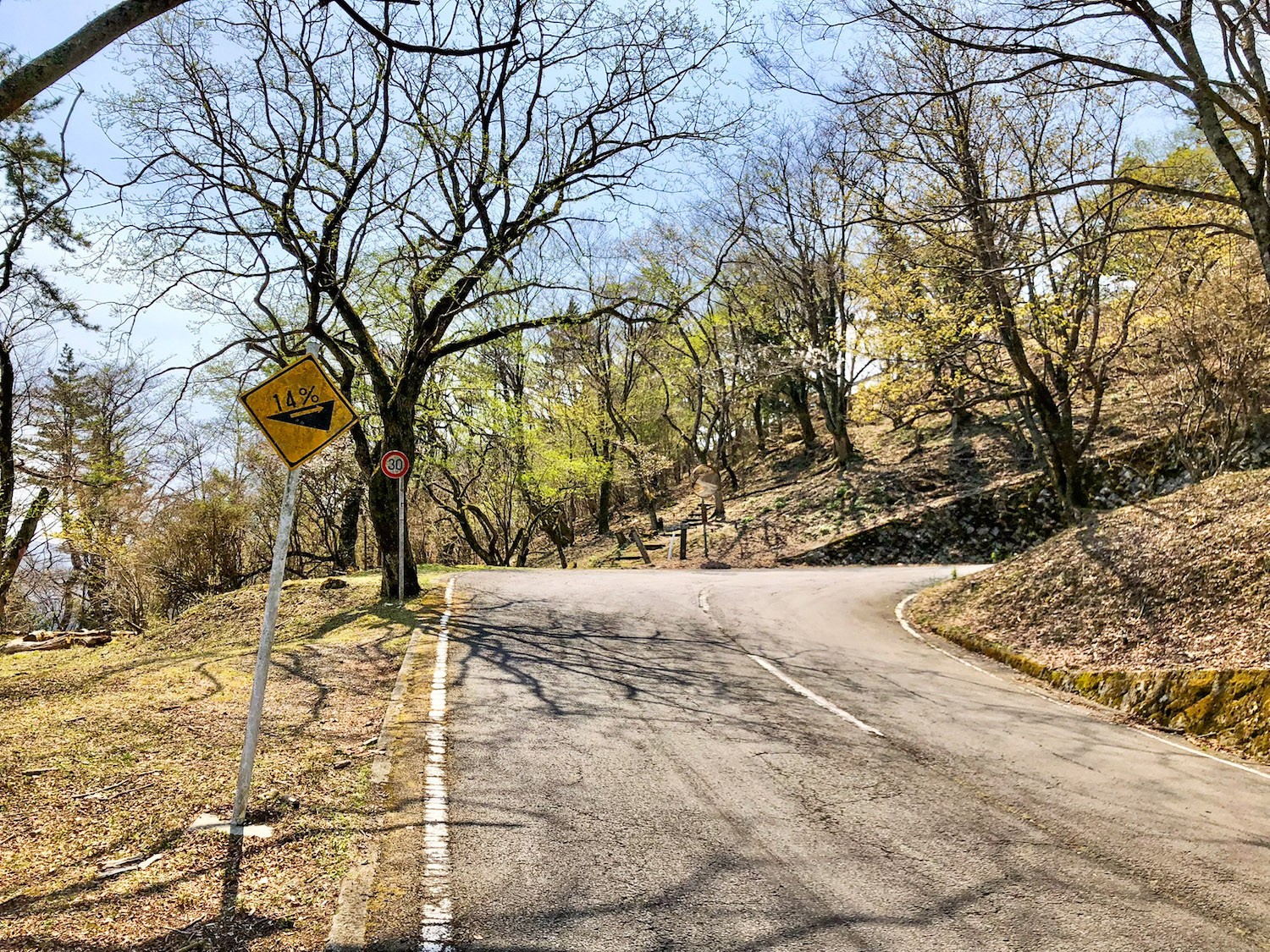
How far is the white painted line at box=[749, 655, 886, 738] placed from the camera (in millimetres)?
6719

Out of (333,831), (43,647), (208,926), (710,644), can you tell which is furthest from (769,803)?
(43,647)

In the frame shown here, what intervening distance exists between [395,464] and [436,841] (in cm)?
946

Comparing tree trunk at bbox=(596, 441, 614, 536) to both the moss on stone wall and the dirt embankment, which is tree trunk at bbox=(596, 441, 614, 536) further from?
the moss on stone wall

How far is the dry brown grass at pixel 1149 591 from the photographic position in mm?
8109

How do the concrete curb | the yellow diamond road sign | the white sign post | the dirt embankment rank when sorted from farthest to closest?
the white sign post
the dirt embankment
the yellow diamond road sign
the concrete curb

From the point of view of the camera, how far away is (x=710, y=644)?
33.5 ft

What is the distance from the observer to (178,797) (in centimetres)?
473

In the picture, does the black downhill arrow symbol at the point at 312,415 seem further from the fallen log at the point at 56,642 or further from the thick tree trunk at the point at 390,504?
the fallen log at the point at 56,642

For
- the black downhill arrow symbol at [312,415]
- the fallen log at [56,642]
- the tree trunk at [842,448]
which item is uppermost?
the tree trunk at [842,448]

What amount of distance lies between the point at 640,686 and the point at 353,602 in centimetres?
787

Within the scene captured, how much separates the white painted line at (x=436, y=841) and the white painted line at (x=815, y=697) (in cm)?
363

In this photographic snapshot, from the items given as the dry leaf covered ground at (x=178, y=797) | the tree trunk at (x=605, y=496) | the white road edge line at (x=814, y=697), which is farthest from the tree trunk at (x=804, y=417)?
the dry leaf covered ground at (x=178, y=797)

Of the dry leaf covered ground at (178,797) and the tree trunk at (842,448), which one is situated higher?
the tree trunk at (842,448)

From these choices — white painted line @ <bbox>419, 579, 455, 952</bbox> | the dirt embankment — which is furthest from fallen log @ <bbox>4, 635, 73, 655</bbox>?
the dirt embankment
